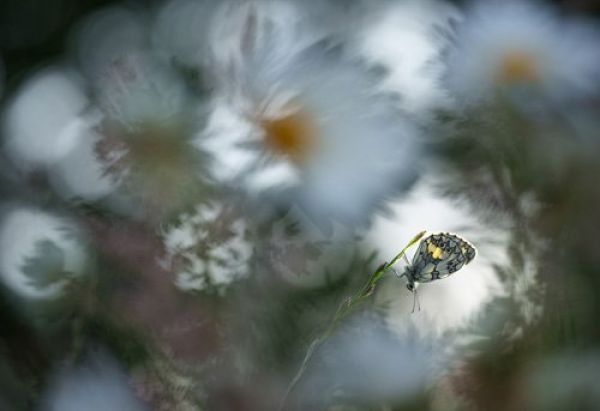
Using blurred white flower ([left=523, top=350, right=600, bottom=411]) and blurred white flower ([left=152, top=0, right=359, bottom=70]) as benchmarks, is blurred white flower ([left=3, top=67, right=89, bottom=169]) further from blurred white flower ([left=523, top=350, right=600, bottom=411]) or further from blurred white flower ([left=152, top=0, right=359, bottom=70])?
blurred white flower ([left=523, top=350, right=600, bottom=411])

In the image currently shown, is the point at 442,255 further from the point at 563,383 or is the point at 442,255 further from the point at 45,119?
the point at 45,119

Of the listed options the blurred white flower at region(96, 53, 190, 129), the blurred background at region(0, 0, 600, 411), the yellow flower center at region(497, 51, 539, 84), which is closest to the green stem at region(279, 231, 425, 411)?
the blurred background at region(0, 0, 600, 411)

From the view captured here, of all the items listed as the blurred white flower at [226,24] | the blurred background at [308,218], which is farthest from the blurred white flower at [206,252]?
the blurred white flower at [226,24]

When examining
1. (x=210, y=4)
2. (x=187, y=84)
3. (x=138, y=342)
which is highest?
(x=210, y=4)

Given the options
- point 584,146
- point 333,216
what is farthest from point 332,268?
point 584,146

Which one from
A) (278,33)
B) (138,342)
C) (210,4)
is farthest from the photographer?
(210,4)

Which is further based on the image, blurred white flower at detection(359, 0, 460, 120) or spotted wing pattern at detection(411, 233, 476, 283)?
blurred white flower at detection(359, 0, 460, 120)

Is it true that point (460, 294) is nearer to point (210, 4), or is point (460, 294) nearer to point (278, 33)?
point (278, 33)
